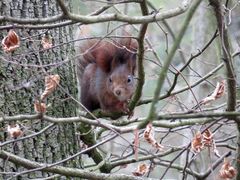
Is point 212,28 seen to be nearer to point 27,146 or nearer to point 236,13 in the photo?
point 236,13

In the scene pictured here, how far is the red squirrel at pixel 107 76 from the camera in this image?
405cm

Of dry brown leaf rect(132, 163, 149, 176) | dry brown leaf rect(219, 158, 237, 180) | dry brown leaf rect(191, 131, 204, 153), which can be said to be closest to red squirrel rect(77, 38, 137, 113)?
dry brown leaf rect(132, 163, 149, 176)

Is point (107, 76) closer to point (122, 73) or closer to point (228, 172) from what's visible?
point (122, 73)

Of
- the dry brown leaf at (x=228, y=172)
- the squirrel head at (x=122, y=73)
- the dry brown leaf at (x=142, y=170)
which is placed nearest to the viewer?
the dry brown leaf at (x=228, y=172)

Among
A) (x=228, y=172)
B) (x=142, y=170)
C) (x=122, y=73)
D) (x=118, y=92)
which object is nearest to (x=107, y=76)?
(x=122, y=73)

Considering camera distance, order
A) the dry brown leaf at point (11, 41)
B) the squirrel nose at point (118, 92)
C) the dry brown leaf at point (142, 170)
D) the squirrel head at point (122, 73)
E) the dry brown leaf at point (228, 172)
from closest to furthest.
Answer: the dry brown leaf at point (11, 41) → the dry brown leaf at point (228, 172) → the dry brown leaf at point (142, 170) → the squirrel nose at point (118, 92) → the squirrel head at point (122, 73)

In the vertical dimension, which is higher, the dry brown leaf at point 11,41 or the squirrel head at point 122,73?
the dry brown leaf at point 11,41

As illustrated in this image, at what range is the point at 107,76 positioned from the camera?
422 centimetres

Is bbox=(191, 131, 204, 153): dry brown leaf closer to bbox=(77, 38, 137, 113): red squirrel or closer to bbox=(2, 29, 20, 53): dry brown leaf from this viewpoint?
bbox=(2, 29, 20, 53): dry brown leaf

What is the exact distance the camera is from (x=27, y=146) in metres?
2.86

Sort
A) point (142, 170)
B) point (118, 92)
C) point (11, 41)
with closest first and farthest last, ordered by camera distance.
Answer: point (11, 41) < point (142, 170) < point (118, 92)

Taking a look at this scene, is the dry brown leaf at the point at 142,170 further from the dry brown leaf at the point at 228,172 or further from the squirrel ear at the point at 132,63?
the squirrel ear at the point at 132,63

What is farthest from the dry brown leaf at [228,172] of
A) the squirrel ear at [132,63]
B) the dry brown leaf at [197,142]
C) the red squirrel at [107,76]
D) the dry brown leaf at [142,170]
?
the squirrel ear at [132,63]

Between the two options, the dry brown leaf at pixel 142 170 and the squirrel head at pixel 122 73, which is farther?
the squirrel head at pixel 122 73
